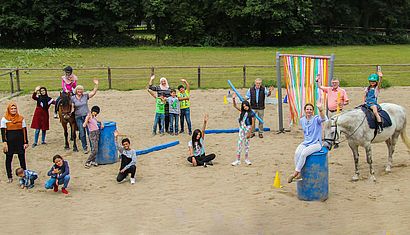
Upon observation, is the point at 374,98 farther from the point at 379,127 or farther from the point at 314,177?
the point at 314,177

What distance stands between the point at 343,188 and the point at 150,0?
1428 inches

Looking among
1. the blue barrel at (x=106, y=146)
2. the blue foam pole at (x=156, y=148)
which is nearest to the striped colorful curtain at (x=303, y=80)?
the blue foam pole at (x=156, y=148)

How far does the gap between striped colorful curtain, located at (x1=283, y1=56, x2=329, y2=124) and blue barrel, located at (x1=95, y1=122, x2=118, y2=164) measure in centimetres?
460

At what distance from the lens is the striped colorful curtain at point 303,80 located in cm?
1272

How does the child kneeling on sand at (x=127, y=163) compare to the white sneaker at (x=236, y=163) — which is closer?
the child kneeling on sand at (x=127, y=163)

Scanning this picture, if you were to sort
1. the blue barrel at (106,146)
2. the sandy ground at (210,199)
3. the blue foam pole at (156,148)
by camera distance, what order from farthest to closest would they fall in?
the blue foam pole at (156,148)
the blue barrel at (106,146)
the sandy ground at (210,199)

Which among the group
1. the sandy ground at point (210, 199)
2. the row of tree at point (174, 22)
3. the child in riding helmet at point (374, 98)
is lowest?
the sandy ground at point (210, 199)

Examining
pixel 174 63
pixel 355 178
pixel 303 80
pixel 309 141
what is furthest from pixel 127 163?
pixel 174 63

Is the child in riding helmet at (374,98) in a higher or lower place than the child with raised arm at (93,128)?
higher

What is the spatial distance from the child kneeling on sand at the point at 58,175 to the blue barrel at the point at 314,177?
13.1ft

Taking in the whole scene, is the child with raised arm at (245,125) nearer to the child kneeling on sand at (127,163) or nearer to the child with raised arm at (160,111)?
the child kneeling on sand at (127,163)

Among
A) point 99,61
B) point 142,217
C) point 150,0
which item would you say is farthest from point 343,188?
point 150,0

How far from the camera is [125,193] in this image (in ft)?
31.2

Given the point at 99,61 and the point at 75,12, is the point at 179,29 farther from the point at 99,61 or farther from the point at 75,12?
the point at 99,61
